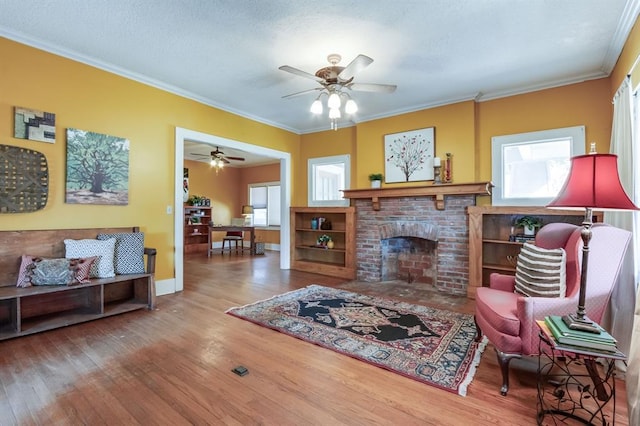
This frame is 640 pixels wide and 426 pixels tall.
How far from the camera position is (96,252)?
3.21 meters

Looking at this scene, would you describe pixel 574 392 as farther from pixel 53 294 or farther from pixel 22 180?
pixel 22 180

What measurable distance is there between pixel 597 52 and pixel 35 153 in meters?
5.94

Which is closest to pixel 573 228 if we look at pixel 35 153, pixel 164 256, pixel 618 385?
pixel 618 385

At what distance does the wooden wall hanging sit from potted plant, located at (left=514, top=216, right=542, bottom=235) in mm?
5597

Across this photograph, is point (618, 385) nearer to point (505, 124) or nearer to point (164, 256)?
point (505, 124)

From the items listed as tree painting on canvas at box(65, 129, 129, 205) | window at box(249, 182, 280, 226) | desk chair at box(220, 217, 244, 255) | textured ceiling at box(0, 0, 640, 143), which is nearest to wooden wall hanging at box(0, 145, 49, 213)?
tree painting on canvas at box(65, 129, 129, 205)

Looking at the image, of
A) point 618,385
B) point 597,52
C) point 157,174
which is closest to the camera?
point 618,385

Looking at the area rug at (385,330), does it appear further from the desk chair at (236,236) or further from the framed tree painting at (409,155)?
the desk chair at (236,236)

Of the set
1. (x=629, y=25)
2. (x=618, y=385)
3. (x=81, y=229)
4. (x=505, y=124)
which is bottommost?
(x=618, y=385)

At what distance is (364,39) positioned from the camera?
2.95m

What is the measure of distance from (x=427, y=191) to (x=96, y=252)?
4.25m

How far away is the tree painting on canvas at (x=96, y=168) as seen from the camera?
329cm

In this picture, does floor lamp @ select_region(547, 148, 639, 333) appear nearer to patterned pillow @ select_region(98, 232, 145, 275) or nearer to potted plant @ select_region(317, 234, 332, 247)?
patterned pillow @ select_region(98, 232, 145, 275)

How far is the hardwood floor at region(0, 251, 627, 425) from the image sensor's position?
1689mm
